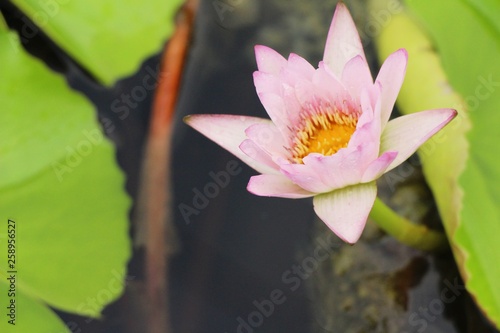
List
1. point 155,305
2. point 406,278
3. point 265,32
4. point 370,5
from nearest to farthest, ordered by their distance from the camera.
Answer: point 406,278 < point 155,305 < point 370,5 < point 265,32

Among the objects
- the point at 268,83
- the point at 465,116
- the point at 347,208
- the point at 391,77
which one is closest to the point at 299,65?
the point at 268,83

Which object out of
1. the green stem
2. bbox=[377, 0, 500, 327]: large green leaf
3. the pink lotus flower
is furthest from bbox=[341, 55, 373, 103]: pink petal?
bbox=[377, 0, 500, 327]: large green leaf

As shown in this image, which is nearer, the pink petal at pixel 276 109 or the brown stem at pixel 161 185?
the pink petal at pixel 276 109

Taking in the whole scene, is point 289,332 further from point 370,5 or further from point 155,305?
point 370,5

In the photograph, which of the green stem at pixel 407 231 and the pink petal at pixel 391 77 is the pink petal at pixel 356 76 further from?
the green stem at pixel 407 231

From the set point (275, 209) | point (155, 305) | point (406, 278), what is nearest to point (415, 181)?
point (406, 278)

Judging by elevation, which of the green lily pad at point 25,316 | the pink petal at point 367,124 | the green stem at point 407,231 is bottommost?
the green lily pad at point 25,316

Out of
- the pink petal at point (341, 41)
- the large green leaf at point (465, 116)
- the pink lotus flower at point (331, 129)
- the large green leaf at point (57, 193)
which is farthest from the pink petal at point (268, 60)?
the large green leaf at point (57, 193)
